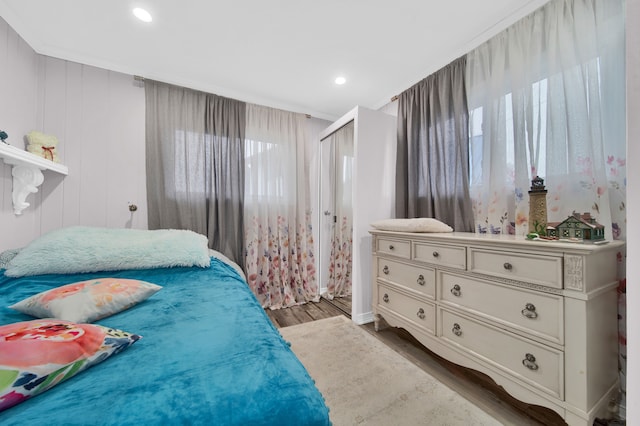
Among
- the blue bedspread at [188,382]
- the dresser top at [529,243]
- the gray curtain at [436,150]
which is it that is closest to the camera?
the blue bedspread at [188,382]

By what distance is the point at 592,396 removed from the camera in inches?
39.1

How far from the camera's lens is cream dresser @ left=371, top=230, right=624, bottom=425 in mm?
992

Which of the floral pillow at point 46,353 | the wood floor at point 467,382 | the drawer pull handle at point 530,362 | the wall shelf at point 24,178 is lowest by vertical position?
the wood floor at point 467,382

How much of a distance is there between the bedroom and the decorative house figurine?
1645mm

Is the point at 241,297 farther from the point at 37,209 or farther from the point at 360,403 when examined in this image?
the point at 37,209

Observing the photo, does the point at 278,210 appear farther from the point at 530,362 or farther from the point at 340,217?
the point at 530,362

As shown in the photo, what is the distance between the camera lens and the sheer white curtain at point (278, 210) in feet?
8.68

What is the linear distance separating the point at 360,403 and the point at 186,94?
2.92m

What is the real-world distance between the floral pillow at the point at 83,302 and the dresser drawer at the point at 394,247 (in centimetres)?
160

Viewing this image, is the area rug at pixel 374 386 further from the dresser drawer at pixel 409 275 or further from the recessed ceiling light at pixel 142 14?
the recessed ceiling light at pixel 142 14

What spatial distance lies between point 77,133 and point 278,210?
1878 mm

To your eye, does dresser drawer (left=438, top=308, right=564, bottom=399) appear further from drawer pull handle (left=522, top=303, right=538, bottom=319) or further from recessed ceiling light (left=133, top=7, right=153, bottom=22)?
recessed ceiling light (left=133, top=7, right=153, bottom=22)

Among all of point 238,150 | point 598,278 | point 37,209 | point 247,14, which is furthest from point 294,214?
point 598,278

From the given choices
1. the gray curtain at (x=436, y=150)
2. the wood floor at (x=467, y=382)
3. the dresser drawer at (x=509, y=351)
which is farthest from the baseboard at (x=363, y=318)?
the gray curtain at (x=436, y=150)
